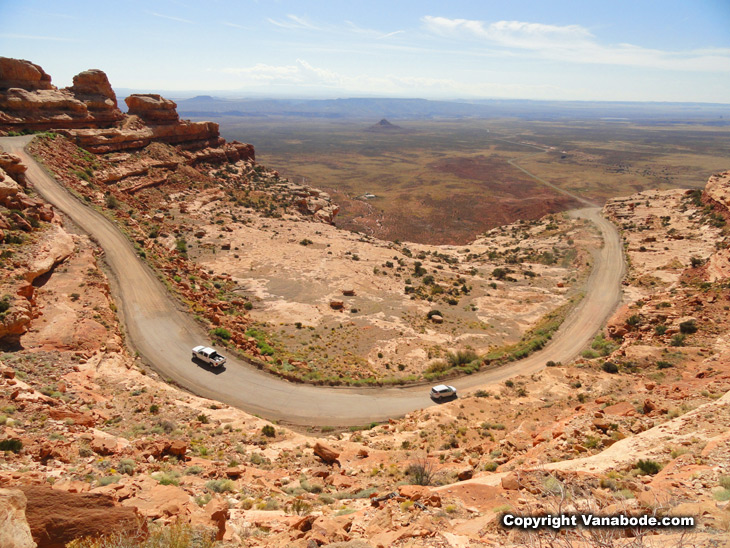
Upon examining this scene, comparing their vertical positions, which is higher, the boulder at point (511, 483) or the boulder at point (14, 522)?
the boulder at point (14, 522)

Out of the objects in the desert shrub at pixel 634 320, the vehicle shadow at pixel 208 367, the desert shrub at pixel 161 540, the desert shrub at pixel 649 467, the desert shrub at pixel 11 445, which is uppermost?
the desert shrub at pixel 161 540

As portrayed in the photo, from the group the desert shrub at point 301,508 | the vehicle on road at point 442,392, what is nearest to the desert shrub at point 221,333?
the vehicle on road at point 442,392

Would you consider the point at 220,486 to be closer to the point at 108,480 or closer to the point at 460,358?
the point at 108,480

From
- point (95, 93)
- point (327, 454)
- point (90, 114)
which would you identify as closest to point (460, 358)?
point (327, 454)

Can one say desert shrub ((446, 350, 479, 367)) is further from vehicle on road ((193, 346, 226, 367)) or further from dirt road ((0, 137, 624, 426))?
vehicle on road ((193, 346, 226, 367))

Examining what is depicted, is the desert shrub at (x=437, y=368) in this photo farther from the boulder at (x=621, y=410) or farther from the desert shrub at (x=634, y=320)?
the desert shrub at (x=634, y=320)

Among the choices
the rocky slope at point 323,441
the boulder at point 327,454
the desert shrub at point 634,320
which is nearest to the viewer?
the rocky slope at point 323,441
